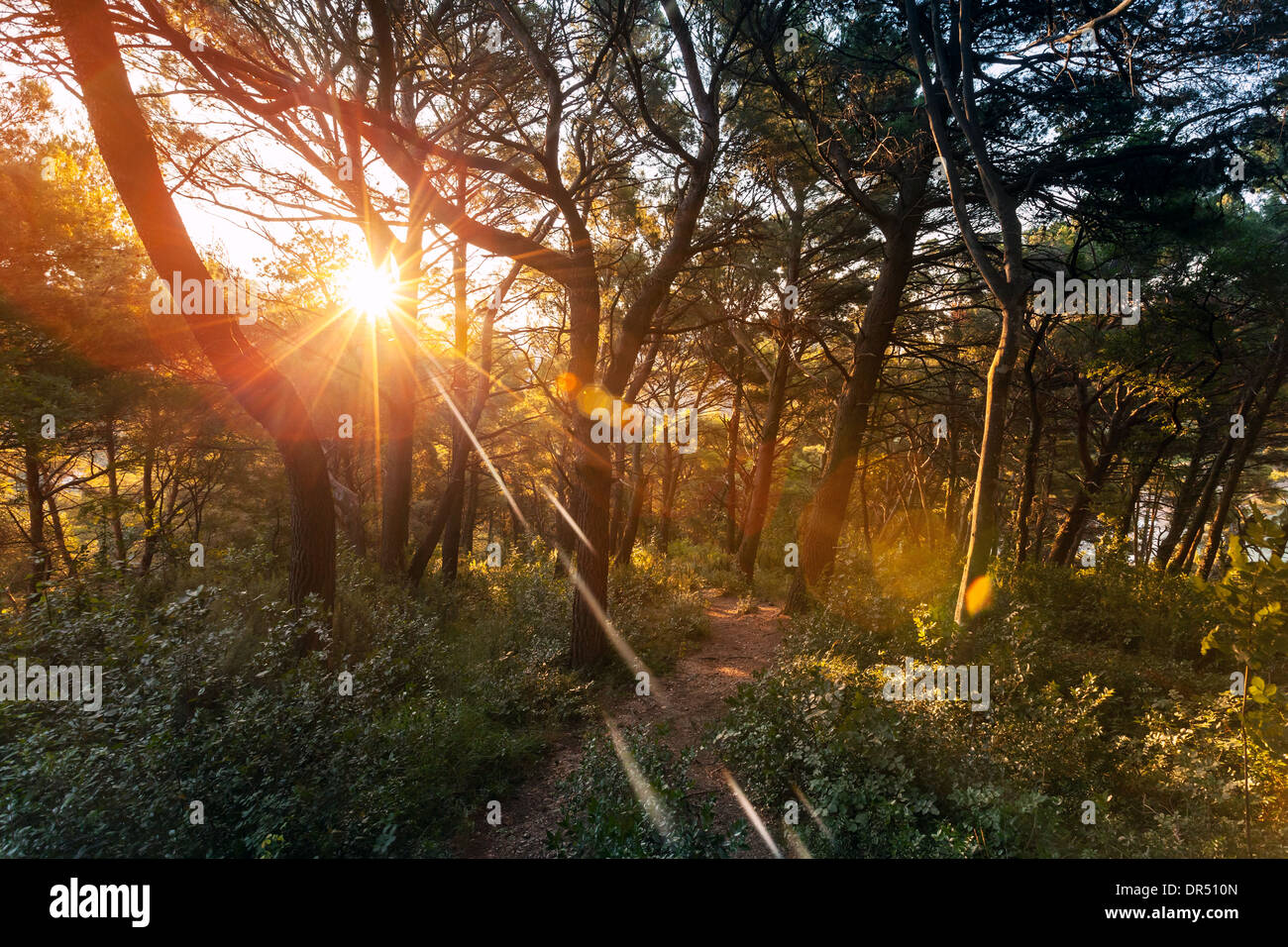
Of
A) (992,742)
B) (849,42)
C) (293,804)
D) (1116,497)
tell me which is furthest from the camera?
(1116,497)

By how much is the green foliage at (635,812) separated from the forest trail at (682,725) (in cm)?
24

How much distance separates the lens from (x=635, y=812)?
3.49m

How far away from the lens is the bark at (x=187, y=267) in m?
5.05

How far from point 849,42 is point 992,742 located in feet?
31.6

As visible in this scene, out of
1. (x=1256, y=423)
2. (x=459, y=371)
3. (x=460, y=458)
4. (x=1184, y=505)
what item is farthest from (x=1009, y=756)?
(x=1184, y=505)

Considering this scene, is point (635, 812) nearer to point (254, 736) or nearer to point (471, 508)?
point (254, 736)

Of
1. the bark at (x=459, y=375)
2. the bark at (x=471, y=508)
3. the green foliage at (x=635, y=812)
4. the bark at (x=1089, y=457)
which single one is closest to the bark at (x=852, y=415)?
the bark at (x=1089, y=457)

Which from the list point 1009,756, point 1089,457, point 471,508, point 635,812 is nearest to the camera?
point 635,812

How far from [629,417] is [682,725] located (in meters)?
4.96

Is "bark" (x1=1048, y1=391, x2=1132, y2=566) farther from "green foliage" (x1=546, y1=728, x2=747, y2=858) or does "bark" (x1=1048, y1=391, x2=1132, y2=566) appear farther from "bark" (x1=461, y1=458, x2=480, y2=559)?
"bark" (x1=461, y1=458, x2=480, y2=559)
